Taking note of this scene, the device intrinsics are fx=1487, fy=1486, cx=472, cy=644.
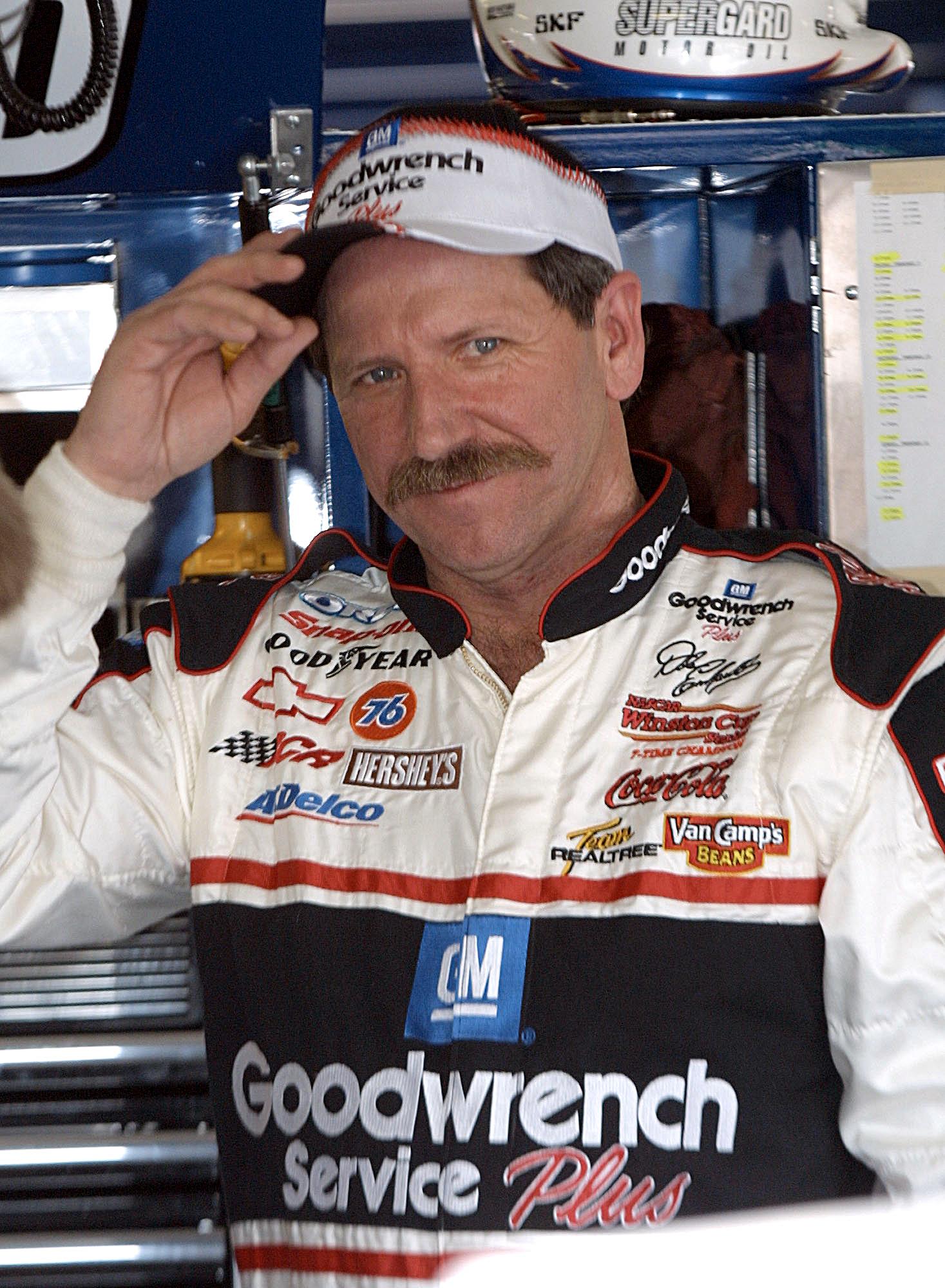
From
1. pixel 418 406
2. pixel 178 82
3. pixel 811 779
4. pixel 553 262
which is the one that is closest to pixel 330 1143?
pixel 811 779

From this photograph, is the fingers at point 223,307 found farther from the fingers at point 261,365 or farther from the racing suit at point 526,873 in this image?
the racing suit at point 526,873

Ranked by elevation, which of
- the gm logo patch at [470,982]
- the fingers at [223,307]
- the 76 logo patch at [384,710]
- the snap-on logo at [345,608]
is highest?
the fingers at [223,307]

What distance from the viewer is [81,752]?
1504 millimetres

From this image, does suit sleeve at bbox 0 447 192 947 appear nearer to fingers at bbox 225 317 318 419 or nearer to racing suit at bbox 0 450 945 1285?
racing suit at bbox 0 450 945 1285

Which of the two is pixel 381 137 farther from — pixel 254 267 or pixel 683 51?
pixel 683 51

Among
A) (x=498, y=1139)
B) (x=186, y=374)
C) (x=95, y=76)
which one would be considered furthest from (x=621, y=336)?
(x=498, y=1139)

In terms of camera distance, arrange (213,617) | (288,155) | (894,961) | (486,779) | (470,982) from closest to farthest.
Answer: (894,961)
(470,982)
(486,779)
(213,617)
(288,155)

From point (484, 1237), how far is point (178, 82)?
1.36 m

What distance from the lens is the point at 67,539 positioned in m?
1.37

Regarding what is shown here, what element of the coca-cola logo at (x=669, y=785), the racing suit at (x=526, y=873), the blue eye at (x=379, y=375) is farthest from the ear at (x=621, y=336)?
the coca-cola logo at (x=669, y=785)

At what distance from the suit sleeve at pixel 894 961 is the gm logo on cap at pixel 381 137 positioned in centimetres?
78

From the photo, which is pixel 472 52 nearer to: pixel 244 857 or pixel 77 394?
pixel 77 394

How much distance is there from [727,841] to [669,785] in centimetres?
9

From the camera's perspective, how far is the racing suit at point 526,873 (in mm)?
1301
